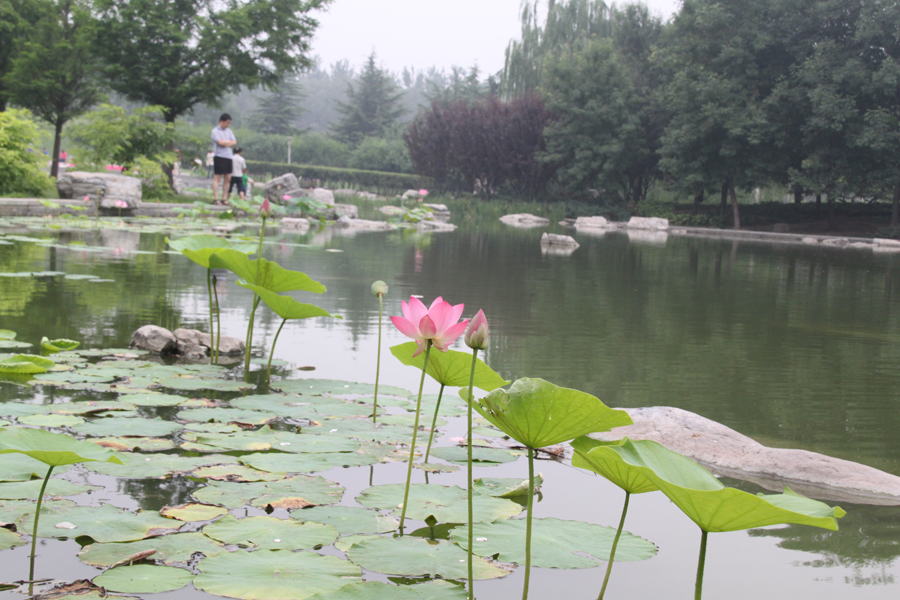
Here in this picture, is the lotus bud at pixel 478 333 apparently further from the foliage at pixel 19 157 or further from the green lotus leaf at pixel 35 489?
the foliage at pixel 19 157

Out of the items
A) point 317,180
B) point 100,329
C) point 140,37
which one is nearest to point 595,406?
point 100,329

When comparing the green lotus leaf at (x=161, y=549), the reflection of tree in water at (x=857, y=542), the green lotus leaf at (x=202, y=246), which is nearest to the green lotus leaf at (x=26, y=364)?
the green lotus leaf at (x=202, y=246)

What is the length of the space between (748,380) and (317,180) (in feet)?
131

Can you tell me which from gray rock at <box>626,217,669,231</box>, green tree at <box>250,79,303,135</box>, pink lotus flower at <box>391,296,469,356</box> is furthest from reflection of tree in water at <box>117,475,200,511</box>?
green tree at <box>250,79,303,135</box>

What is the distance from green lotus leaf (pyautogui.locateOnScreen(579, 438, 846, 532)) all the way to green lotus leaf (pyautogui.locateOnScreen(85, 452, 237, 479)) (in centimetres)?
130

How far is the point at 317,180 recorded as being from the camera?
4188cm

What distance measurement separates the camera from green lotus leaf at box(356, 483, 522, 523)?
1.84m

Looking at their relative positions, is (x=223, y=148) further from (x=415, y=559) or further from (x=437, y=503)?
(x=415, y=559)

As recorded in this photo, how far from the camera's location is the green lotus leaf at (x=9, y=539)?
152 cm

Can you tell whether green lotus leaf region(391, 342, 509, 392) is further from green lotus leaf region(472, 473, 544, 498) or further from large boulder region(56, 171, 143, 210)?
large boulder region(56, 171, 143, 210)

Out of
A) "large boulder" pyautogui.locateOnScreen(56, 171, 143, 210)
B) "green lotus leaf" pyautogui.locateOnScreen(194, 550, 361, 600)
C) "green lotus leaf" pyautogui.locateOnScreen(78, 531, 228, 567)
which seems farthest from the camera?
"large boulder" pyautogui.locateOnScreen(56, 171, 143, 210)

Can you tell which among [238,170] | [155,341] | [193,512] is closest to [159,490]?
[193,512]

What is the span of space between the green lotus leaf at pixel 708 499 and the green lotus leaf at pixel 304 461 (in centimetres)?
110

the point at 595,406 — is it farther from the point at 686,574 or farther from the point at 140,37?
the point at 140,37
